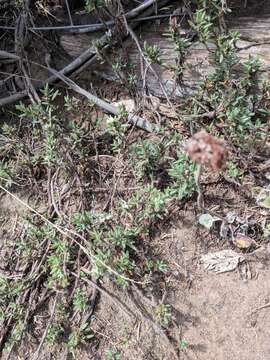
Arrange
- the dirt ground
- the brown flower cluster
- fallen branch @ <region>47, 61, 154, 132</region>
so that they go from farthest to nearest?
fallen branch @ <region>47, 61, 154, 132</region> → the dirt ground → the brown flower cluster

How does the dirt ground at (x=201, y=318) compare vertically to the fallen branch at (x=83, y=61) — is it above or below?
below

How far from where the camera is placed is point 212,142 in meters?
1.96

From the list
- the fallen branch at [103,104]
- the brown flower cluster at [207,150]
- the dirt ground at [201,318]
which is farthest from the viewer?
the fallen branch at [103,104]

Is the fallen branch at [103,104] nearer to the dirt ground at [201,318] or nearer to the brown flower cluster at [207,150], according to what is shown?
the dirt ground at [201,318]

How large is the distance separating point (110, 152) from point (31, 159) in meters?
0.64

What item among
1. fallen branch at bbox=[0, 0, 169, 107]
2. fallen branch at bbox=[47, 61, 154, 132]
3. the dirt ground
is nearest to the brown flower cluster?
the dirt ground

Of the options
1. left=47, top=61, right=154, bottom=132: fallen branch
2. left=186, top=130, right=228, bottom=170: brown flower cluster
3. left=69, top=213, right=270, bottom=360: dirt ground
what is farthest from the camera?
left=47, top=61, right=154, bottom=132: fallen branch

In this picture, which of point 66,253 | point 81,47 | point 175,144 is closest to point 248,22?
point 175,144

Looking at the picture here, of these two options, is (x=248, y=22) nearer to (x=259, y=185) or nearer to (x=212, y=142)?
(x=259, y=185)

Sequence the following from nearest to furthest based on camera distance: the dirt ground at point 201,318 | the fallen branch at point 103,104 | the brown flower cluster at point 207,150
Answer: the brown flower cluster at point 207,150 < the dirt ground at point 201,318 < the fallen branch at point 103,104

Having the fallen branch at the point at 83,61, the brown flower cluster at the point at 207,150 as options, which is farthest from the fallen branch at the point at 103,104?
the brown flower cluster at the point at 207,150

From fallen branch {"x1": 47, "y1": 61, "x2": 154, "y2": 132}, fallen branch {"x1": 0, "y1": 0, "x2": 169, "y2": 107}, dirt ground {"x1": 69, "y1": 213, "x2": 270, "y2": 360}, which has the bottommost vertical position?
dirt ground {"x1": 69, "y1": 213, "x2": 270, "y2": 360}

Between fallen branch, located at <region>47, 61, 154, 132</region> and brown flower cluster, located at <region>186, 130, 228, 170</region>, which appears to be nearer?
brown flower cluster, located at <region>186, 130, 228, 170</region>

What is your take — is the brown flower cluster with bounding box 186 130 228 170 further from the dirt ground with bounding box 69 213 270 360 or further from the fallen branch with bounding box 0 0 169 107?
the fallen branch with bounding box 0 0 169 107
